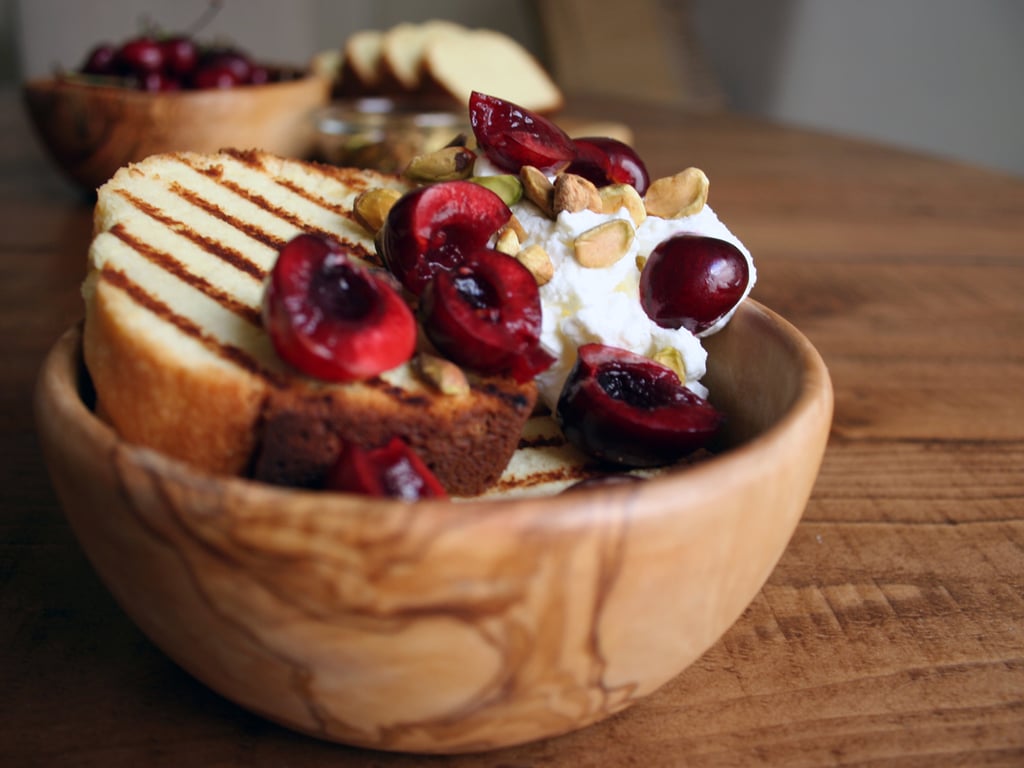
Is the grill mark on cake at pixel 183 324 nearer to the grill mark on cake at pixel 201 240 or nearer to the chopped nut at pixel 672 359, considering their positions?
the grill mark on cake at pixel 201 240

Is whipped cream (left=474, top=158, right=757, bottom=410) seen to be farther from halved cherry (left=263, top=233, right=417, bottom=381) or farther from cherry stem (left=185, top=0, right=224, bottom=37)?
cherry stem (left=185, top=0, right=224, bottom=37)

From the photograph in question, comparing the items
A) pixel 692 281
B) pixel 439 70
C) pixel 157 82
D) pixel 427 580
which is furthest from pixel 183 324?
pixel 439 70

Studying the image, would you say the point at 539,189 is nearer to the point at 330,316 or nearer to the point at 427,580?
the point at 330,316

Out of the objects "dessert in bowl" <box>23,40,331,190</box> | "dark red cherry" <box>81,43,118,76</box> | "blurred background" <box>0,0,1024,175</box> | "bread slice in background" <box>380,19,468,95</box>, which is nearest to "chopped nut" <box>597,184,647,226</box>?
"dessert in bowl" <box>23,40,331,190</box>

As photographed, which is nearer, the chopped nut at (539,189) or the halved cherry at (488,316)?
the halved cherry at (488,316)

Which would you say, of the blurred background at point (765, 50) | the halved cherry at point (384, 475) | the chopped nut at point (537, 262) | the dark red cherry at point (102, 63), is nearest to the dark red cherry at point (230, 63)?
the dark red cherry at point (102, 63)
